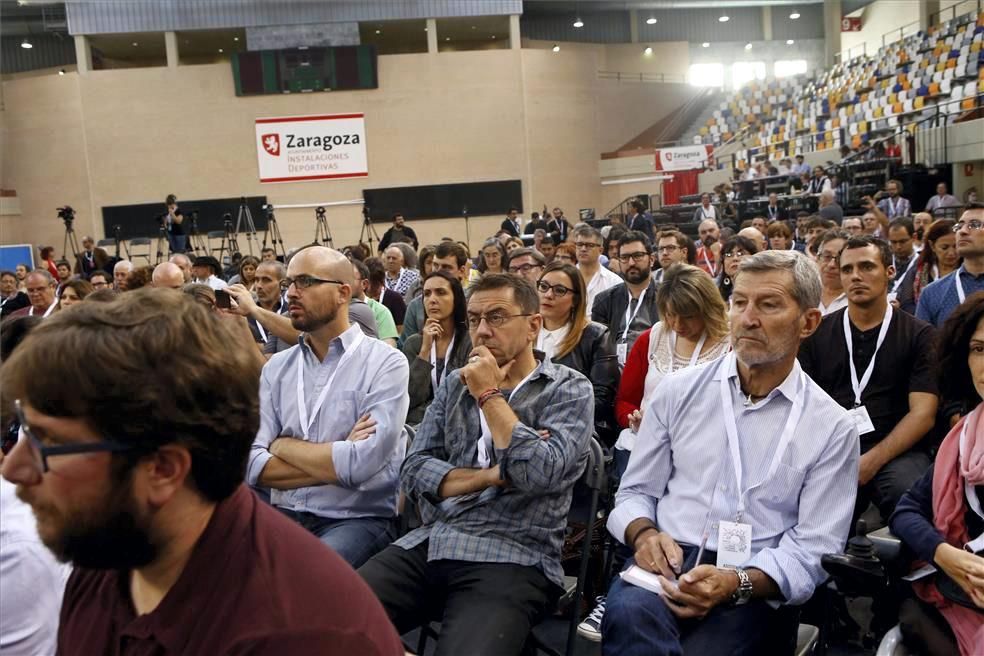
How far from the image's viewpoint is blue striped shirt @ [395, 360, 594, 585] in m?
2.35

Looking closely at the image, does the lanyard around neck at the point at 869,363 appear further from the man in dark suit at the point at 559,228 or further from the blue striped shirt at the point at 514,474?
the man in dark suit at the point at 559,228

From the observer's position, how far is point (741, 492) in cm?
223

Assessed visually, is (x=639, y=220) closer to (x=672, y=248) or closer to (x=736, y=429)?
(x=672, y=248)

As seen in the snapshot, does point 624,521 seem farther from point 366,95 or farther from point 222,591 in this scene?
point 366,95

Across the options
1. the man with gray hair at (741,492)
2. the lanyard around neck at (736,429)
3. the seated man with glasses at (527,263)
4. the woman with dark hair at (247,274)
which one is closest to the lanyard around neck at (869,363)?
the man with gray hair at (741,492)

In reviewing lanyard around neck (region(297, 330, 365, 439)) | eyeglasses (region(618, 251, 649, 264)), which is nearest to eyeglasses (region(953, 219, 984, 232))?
eyeglasses (region(618, 251, 649, 264))

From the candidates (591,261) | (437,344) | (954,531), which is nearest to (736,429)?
(954,531)

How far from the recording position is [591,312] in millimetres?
5055

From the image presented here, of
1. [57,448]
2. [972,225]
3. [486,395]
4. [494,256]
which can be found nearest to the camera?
[57,448]

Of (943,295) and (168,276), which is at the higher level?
(168,276)

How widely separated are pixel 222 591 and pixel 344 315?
Answer: 211cm

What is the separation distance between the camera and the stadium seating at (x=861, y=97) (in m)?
17.0

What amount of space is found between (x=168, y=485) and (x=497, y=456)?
5.06ft

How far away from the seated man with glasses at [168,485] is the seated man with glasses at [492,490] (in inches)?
48.5
